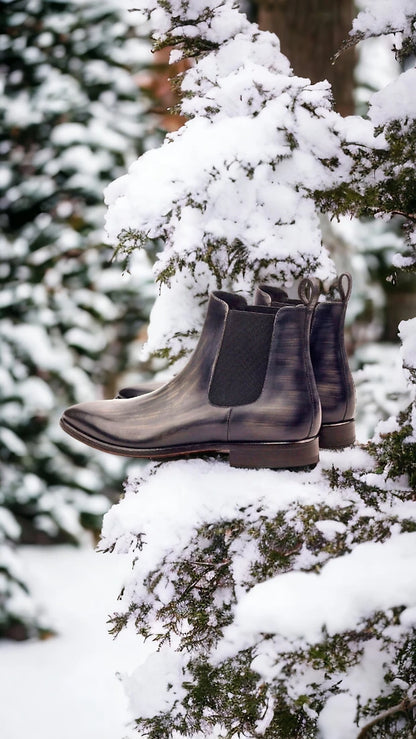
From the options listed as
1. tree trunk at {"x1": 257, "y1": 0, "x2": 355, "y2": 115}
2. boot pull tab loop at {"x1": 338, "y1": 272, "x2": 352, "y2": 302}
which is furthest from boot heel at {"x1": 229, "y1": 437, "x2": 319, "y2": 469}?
tree trunk at {"x1": 257, "y1": 0, "x2": 355, "y2": 115}

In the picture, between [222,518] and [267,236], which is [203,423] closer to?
[222,518]

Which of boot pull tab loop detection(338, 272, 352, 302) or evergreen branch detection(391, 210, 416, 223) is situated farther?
boot pull tab loop detection(338, 272, 352, 302)

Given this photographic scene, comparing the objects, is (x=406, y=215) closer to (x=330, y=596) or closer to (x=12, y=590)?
(x=330, y=596)

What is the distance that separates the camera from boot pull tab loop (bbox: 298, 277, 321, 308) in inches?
55.2

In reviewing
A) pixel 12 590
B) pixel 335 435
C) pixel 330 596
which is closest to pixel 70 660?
pixel 12 590

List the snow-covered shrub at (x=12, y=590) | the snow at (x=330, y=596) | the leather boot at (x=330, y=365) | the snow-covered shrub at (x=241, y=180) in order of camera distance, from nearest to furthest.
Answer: the snow at (x=330, y=596) → the snow-covered shrub at (x=241, y=180) → the leather boot at (x=330, y=365) → the snow-covered shrub at (x=12, y=590)

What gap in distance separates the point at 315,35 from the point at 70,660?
8.95ft

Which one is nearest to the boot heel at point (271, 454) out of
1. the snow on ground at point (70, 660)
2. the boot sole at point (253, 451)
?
the boot sole at point (253, 451)

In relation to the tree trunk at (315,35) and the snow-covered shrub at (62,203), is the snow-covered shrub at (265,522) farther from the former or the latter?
the snow-covered shrub at (62,203)

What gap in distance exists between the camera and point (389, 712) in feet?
3.59

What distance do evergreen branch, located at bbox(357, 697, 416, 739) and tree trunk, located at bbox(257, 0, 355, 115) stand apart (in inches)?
91.0

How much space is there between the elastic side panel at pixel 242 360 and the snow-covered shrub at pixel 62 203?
7.36 ft

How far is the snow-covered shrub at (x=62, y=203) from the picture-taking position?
11.7 ft

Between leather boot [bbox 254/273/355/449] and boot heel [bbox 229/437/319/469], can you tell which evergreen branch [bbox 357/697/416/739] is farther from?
leather boot [bbox 254/273/355/449]
